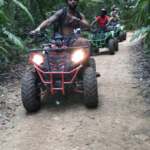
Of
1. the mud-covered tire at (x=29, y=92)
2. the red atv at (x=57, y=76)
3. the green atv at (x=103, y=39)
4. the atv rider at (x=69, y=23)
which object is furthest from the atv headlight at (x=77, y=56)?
the green atv at (x=103, y=39)

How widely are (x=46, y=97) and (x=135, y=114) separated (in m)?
1.91

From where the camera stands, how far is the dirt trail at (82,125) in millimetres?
2432

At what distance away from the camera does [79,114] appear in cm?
324

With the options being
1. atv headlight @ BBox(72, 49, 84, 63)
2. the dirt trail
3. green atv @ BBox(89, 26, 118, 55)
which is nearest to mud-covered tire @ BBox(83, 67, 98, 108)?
the dirt trail

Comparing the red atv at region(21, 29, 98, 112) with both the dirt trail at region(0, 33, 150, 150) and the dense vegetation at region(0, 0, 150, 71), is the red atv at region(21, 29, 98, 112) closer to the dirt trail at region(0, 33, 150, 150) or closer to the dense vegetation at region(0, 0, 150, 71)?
the dirt trail at region(0, 33, 150, 150)

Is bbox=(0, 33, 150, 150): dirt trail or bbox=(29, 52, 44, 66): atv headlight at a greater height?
bbox=(29, 52, 44, 66): atv headlight

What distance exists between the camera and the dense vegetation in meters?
3.05

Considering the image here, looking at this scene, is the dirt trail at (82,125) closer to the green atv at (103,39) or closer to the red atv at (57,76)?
the red atv at (57,76)

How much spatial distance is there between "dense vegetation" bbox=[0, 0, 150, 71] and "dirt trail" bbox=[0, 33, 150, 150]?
4.29 feet

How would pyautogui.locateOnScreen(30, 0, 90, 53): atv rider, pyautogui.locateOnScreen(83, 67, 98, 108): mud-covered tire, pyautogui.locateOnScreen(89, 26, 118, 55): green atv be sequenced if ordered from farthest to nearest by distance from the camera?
pyautogui.locateOnScreen(89, 26, 118, 55): green atv, pyautogui.locateOnScreen(30, 0, 90, 53): atv rider, pyautogui.locateOnScreen(83, 67, 98, 108): mud-covered tire

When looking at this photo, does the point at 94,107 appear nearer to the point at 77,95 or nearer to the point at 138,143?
the point at 77,95

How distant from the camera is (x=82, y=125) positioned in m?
2.89

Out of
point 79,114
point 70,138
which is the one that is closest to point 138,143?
point 70,138

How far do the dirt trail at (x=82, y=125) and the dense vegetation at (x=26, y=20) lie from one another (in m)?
1.31
